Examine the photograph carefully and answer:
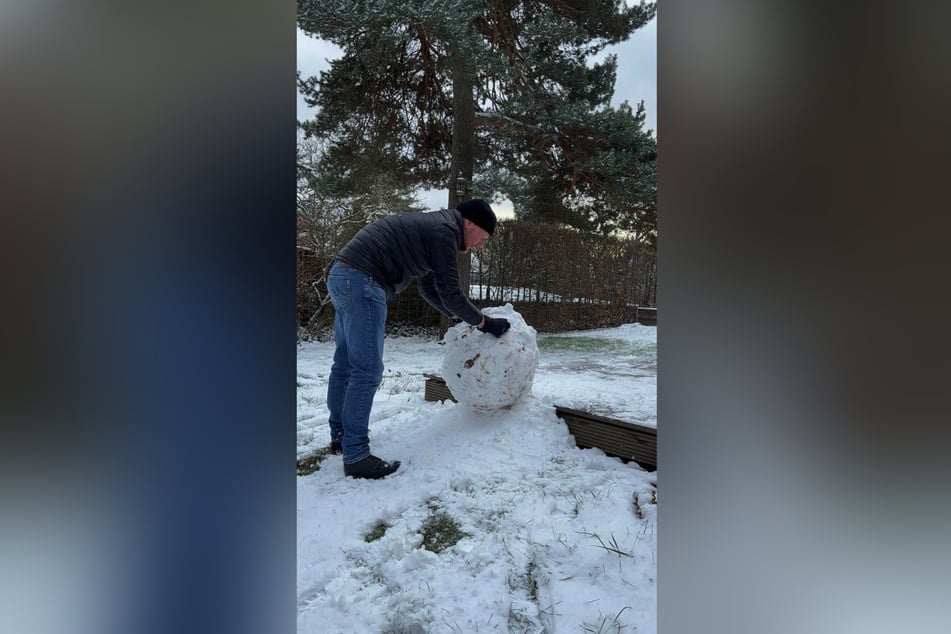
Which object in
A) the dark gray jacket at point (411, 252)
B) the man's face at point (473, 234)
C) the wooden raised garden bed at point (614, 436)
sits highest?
the man's face at point (473, 234)

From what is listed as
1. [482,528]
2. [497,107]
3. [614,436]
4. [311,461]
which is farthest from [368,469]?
[497,107]

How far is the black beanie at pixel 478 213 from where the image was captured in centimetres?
244

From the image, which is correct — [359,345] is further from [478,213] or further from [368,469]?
[478,213]

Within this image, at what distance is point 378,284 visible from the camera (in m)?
2.30

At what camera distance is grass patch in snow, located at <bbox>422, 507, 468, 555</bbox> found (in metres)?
1.58

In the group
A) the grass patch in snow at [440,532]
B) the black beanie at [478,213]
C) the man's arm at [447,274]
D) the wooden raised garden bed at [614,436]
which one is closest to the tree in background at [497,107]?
the black beanie at [478,213]

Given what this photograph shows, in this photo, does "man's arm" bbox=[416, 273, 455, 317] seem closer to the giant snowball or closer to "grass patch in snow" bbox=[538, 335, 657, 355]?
the giant snowball

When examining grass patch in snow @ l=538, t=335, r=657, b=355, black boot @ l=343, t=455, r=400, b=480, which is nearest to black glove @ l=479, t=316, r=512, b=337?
black boot @ l=343, t=455, r=400, b=480

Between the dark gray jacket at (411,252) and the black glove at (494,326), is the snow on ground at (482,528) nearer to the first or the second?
the black glove at (494,326)

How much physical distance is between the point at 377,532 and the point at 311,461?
2.83 feet
